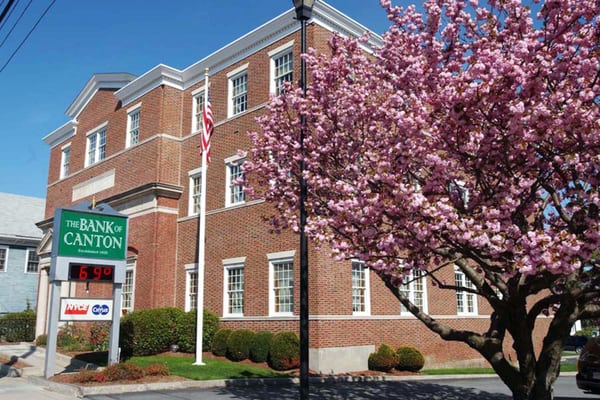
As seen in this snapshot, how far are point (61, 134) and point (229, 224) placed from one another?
16.9 metres

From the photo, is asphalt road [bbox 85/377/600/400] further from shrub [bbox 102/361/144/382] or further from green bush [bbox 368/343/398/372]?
green bush [bbox 368/343/398/372]

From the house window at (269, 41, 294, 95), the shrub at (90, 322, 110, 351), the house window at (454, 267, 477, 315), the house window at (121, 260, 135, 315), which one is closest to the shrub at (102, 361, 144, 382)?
the shrub at (90, 322, 110, 351)

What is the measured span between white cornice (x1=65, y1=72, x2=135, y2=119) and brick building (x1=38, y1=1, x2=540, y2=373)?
0.10 meters

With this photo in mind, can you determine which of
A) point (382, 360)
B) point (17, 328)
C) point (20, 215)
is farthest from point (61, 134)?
point (382, 360)

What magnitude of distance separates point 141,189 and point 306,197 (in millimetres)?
15297

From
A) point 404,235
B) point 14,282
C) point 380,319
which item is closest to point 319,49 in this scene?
point 380,319

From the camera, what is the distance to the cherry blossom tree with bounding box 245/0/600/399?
6797mm

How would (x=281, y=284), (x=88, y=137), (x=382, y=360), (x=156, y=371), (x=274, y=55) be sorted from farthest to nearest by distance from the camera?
(x=88, y=137), (x=274, y=55), (x=281, y=284), (x=382, y=360), (x=156, y=371)

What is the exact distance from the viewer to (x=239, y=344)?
765 inches

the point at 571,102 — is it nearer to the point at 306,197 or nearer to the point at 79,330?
the point at 306,197

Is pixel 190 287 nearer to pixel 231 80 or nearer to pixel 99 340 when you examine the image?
pixel 99 340

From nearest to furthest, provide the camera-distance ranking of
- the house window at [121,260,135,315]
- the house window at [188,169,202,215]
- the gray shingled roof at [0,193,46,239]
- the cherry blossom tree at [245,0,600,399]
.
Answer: the cherry blossom tree at [245,0,600,399], the house window at [188,169,202,215], the house window at [121,260,135,315], the gray shingled roof at [0,193,46,239]

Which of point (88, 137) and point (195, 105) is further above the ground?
point (88, 137)

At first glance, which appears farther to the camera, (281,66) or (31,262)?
(31,262)
